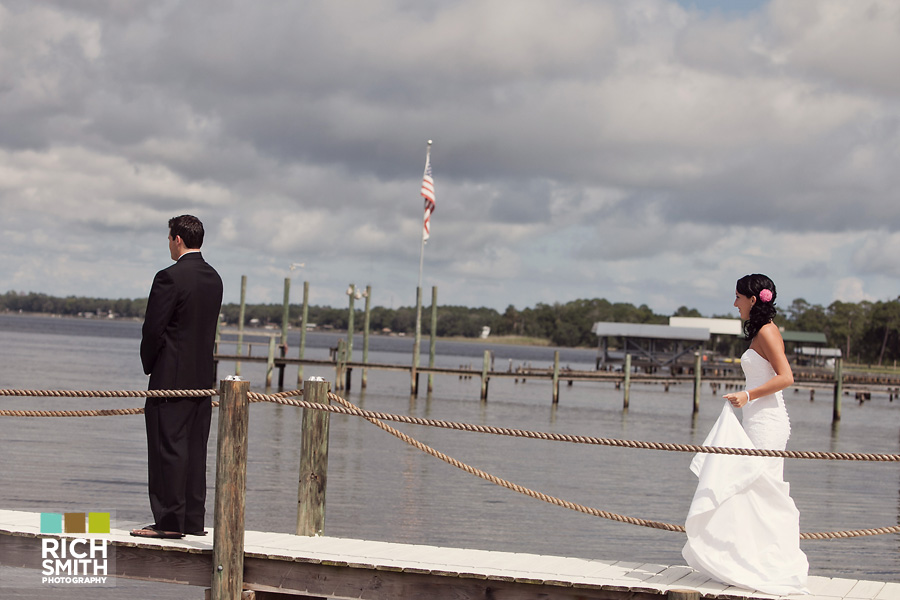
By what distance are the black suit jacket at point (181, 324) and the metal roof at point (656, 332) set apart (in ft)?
184

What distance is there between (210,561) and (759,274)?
423 cm

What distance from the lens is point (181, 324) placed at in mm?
6012

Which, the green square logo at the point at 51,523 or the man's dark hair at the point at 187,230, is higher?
the man's dark hair at the point at 187,230

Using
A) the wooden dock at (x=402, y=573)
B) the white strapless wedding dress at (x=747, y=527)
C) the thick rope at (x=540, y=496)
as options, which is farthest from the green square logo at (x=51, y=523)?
the white strapless wedding dress at (x=747, y=527)

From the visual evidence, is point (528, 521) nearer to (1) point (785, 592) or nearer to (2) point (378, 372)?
(1) point (785, 592)

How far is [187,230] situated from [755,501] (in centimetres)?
421

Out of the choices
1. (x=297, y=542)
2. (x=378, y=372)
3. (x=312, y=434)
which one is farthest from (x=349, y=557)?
(x=378, y=372)

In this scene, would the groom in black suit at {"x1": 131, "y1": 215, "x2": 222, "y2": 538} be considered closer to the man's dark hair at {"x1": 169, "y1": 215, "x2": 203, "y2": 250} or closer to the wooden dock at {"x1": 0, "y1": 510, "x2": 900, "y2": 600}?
the man's dark hair at {"x1": 169, "y1": 215, "x2": 203, "y2": 250}

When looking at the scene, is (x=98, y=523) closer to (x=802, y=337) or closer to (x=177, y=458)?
(x=177, y=458)

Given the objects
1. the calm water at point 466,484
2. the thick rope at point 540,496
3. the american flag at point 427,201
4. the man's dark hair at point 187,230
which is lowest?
the calm water at point 466,484

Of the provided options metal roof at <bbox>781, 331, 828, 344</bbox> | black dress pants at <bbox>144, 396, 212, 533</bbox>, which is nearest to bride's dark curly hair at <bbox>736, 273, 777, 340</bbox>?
black dress pants at <bbox>144, 396, 212, 533</bbox>

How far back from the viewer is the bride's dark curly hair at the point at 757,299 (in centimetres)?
582

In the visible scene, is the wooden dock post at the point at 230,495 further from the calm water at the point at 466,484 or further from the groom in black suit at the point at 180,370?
the calm water at the point at 466,484

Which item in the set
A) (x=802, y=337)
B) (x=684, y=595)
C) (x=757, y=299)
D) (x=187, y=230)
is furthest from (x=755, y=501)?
(x=802, y=337)
